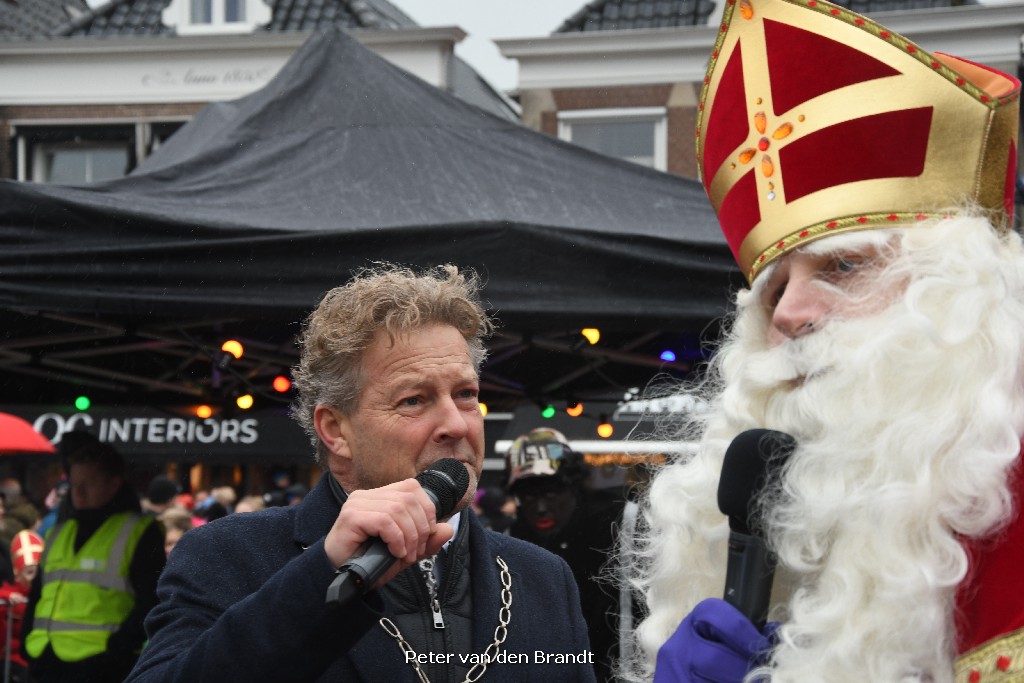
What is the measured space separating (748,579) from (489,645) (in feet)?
2.42

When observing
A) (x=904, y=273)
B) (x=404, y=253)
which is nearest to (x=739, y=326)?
(x=904, y=273)

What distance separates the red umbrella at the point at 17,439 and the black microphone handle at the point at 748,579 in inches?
207

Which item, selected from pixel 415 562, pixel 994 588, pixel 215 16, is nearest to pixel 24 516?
pixel 415 562

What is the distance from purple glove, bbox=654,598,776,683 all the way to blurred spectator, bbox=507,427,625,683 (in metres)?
3.25

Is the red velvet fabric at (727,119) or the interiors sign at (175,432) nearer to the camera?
the red velvet fabric at (727,119)

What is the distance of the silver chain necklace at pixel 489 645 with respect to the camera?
213 centimetres

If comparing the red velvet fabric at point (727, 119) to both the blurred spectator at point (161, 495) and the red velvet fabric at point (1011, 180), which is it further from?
the blurred spectator at point (161, 495)

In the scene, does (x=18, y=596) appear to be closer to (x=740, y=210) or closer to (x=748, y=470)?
(x=740, y=210)

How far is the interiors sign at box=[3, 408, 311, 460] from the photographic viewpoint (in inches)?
571

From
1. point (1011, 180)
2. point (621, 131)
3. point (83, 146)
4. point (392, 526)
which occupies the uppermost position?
A: point (83, 146)

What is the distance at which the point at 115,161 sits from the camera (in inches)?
655

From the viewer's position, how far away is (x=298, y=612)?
69.7 inches

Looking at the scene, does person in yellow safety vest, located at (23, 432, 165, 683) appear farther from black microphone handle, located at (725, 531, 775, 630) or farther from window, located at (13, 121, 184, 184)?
window, located at (13, 121, 184, 184)

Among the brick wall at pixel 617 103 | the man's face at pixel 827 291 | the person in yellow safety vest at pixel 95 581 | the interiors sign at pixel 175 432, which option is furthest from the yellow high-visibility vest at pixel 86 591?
the brick wall at pixel 617 103
